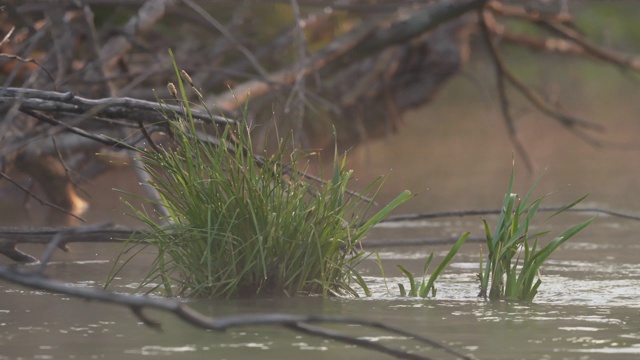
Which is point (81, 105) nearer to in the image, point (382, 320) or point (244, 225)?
point (244, 225)

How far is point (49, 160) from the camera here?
25.5ft

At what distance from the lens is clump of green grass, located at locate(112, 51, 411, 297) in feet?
13.4

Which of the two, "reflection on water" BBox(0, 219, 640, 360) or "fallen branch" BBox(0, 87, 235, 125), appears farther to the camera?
"fallen branch" BBox(0, 87, 235, 125)

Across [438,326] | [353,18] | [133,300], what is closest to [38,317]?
[438,326]

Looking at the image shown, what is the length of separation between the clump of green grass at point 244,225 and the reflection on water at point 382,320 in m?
0.11

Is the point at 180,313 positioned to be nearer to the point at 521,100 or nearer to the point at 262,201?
the point at 262,201

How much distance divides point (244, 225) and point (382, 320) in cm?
60

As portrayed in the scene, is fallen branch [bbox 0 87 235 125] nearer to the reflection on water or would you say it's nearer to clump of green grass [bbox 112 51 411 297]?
clump of green grass [bbox 112 51 411 297]

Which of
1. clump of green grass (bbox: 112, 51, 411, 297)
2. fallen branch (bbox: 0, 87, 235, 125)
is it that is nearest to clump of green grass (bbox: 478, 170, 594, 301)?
clump of green grass (bbox: 112, 51, 411, 297)

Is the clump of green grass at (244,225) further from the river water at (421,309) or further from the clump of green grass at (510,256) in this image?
the clump of green grass at (510,256)

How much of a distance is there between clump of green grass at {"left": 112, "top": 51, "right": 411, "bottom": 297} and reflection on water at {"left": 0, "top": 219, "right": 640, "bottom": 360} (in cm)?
11

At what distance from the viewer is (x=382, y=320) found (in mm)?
3838

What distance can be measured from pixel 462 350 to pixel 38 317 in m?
1.39

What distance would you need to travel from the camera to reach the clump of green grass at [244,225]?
4.09 metres
